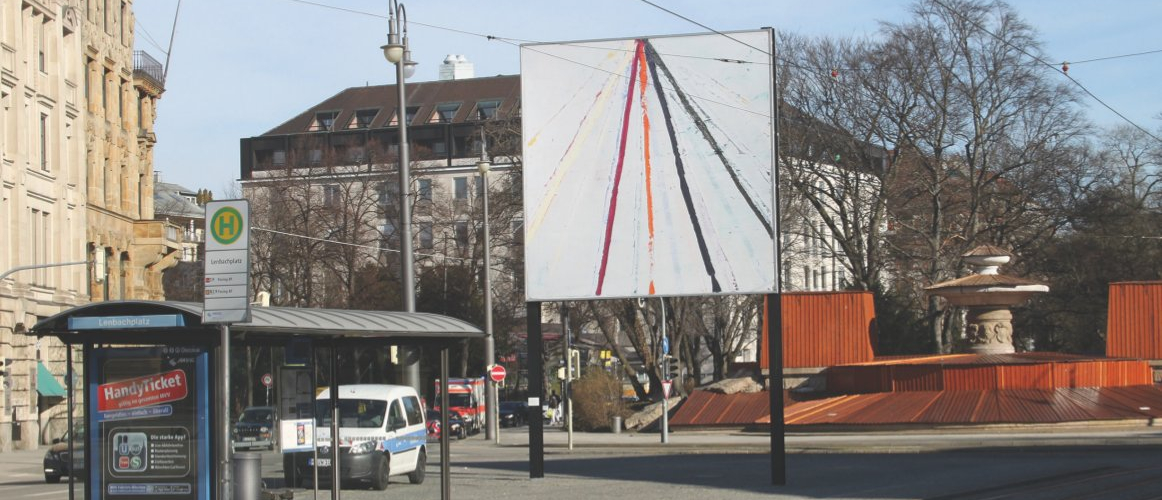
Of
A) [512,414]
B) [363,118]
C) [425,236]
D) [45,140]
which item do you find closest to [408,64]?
[45,140]

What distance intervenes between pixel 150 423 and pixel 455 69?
102 meters

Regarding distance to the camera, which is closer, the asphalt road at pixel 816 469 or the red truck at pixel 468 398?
the asphalt road at pixel 816 469

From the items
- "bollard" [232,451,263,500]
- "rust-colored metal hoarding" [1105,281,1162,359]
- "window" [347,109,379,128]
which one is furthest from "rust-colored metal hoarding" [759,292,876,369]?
"window" [347,109,379,128]

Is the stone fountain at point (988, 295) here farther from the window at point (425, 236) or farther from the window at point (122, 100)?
the window at point (425, 236)

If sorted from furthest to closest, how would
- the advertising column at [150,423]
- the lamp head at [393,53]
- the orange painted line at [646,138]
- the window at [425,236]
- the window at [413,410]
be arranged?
the window at [425,236]
the lamp head at [393,53]
the window at [413,410]
the orange painted line at [646,138]
the advertising column at [150,423]

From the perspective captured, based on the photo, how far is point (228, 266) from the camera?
12.3m

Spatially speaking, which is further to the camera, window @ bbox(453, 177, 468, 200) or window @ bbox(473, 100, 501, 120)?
window @ bbox(473, 100, 501, 120)

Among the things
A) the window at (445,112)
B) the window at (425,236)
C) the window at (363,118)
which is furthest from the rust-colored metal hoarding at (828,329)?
the window at (363,118)

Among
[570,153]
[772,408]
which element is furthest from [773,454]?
[570,153]

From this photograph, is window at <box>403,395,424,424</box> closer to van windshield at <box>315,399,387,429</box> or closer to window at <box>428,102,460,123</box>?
van windshield at <box>315,399,387,429</box>

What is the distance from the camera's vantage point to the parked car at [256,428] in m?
15.4

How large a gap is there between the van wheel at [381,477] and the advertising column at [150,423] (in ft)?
23.7

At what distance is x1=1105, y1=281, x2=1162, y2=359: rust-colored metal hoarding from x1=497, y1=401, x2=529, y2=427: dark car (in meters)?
32.8

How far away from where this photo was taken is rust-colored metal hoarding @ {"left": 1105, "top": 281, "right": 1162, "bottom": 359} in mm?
42000
